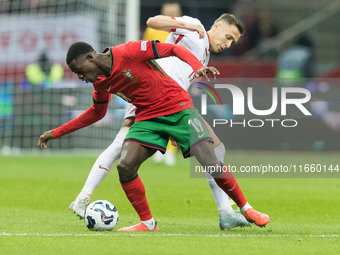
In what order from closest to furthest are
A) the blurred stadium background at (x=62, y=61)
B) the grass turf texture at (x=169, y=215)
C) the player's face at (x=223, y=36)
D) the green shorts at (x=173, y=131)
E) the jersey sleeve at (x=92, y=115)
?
1. the grass turf texture at (x=169, y=215)
2. the green shorts at (x=173, y=131)
3. the jersey sleeve at (x=92, y=115)
4. the player's face at (x=223, y=36)
5. the blurred stadium background at (x=62, y=61)

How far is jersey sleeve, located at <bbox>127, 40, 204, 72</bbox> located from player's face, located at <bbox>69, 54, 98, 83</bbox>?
0.33 m

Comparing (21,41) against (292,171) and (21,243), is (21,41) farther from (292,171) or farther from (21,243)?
(21,243)

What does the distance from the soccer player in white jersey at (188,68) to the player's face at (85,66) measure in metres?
0.77

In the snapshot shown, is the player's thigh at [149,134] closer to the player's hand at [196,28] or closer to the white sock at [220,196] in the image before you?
the white sock at [220,196]

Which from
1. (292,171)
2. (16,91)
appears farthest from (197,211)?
(16,91)

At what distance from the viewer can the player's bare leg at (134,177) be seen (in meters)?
5.39

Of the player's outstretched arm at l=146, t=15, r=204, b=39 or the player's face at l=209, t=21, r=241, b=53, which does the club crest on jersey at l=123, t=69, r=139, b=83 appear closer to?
the player's outstretched arm at l=146, t=15, r=204, b=39

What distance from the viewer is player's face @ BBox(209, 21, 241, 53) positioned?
6035 mm

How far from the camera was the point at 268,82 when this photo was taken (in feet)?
53.8

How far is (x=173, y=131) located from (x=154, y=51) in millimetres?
687

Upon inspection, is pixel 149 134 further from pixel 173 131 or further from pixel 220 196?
pixel 220 196

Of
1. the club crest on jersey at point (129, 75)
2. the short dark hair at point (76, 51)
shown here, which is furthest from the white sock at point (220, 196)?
the short dark hair at point (76, 51)

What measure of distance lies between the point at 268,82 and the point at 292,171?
3.78m

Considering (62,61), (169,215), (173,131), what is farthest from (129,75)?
(62,61)
